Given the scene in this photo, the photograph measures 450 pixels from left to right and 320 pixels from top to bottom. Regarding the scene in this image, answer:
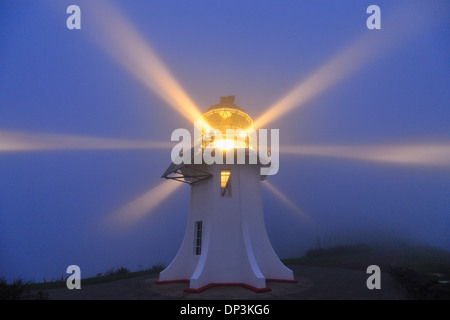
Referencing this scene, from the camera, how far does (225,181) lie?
12977 mm

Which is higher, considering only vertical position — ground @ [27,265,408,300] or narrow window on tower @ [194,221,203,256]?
narrow window on tower @ [194,221,203,256]

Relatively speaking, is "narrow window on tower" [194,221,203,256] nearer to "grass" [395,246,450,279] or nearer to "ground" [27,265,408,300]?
"ground" [27,265,408,300]

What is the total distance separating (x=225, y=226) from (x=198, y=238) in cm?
193

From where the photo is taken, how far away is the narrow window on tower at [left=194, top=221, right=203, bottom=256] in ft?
42.7

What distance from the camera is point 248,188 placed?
43.4 ft

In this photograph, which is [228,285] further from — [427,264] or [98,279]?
[427,264]

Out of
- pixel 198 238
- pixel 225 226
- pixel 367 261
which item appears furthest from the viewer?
pixel 367 261

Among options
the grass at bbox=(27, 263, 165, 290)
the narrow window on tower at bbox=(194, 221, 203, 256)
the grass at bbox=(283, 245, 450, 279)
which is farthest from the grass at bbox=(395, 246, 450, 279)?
the grass at bbox=(27, 263, 165, 290)

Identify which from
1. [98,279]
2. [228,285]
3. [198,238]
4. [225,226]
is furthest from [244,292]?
[98,279]


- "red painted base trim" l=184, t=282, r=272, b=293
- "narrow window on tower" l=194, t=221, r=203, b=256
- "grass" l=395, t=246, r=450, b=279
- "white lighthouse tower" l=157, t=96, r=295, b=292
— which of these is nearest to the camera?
"red painted base trim" l=184, t=282, r=272, b=293

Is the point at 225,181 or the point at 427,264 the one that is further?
the point at 427,264

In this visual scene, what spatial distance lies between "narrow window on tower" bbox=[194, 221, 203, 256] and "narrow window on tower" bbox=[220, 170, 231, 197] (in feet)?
7.58

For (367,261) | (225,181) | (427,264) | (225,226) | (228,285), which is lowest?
(367,261)
